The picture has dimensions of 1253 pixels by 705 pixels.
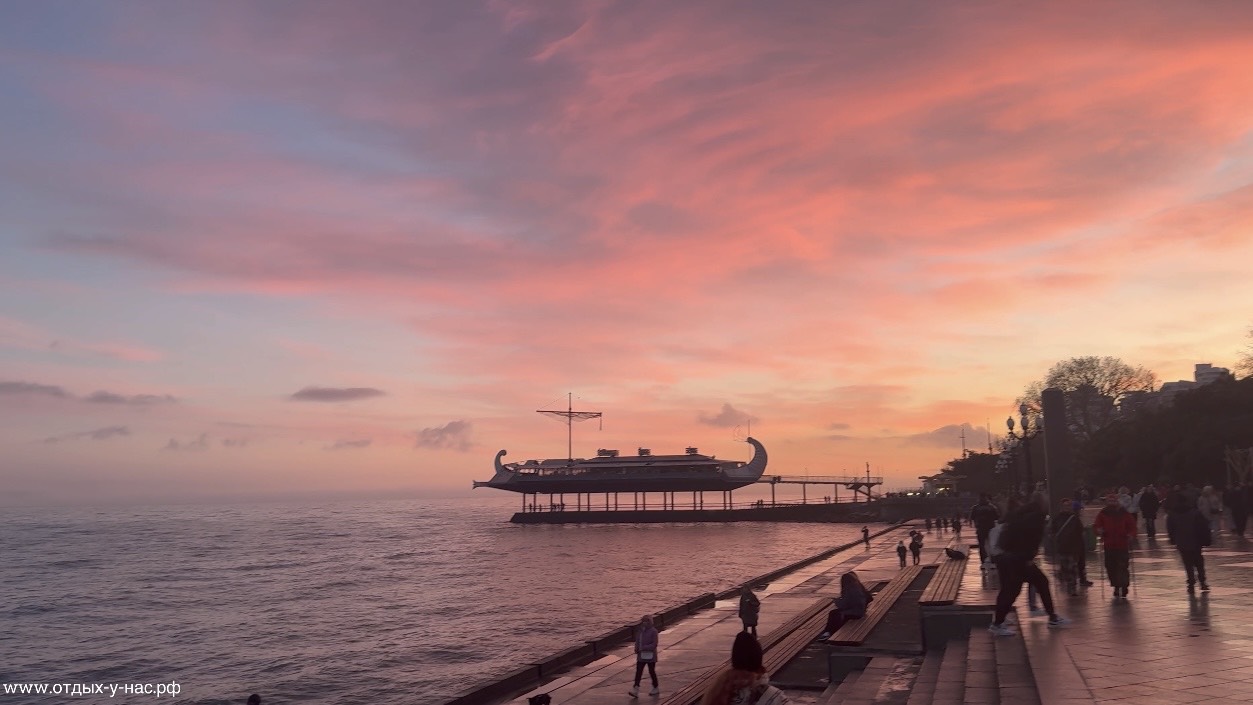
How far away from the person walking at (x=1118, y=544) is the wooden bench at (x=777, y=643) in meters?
5.22

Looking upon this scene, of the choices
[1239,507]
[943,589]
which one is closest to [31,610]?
[943,589]

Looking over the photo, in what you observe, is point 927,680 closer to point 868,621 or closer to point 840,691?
point 840,691

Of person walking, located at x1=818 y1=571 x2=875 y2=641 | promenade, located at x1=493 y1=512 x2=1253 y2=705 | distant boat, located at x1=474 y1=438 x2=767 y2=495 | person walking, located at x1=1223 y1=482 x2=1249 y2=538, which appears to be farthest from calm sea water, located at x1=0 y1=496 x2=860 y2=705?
distant boat, located at x1=474 y1=438 x2=767 y2=495

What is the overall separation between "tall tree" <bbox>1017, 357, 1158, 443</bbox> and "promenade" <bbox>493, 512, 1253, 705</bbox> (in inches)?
2845

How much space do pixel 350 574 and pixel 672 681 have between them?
4996 centimetres

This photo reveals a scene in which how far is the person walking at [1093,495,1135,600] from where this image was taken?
1250 centimetres

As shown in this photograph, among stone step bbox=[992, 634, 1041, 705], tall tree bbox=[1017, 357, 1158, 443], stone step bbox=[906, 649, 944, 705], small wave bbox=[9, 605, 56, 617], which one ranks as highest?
tall tree bbox=[1017, 357, 1158, 443]

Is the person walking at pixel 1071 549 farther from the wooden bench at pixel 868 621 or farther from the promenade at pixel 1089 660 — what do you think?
the wooden bench at pixel 868 621

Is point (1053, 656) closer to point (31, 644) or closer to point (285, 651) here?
point (285, 651)

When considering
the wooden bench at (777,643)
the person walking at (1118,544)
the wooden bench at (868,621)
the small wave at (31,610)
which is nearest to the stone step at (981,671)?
the wooden bench at (868,621)

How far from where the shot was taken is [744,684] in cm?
480

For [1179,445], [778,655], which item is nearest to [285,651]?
[778,655]

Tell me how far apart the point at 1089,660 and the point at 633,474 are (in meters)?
124

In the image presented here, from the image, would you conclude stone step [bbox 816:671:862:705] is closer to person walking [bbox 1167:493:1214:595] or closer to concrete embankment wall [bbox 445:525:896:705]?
person walking [bbox 1167:493:1214:595]
